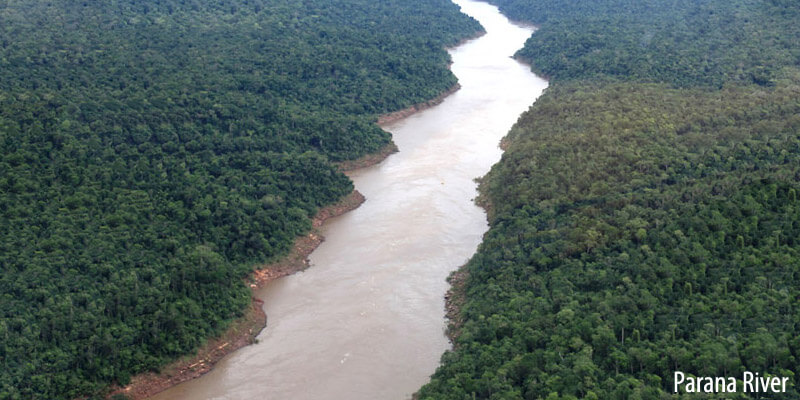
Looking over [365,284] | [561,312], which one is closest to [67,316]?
[365,284]

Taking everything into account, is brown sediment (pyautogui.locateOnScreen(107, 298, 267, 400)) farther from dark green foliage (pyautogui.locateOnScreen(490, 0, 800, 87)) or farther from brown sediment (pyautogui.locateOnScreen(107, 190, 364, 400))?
dark green foliage (pyautogui.locateOnScreen(490, 0, 800, 87))

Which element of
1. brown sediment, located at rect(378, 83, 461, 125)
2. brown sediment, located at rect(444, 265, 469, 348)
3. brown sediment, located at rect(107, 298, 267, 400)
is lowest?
brown sediment, located at rect(444, 265, 469, 348)

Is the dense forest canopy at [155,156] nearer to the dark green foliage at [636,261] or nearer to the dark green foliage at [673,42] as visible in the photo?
the dark green foliage at [636,261]

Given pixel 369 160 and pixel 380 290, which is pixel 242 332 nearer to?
pixel 380 290

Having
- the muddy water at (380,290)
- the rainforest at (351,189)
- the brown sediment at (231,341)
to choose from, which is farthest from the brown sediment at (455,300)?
the brown sediment at (231,341)

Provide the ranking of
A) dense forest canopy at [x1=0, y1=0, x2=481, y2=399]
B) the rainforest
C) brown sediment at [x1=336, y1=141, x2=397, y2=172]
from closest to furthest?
the rainforest
dense forest canopy at [x1=0, y1=0, x2=481, y2=399]
brown sediment at [x1=336, y1=141, x2=397, y2=172]

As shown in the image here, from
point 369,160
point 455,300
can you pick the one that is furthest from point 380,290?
point 369,160

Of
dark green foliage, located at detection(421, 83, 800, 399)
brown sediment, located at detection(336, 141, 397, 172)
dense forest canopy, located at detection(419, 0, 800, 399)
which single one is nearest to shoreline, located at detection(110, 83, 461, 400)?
brown sediment, located at detection(336, 141, 397, 172)
